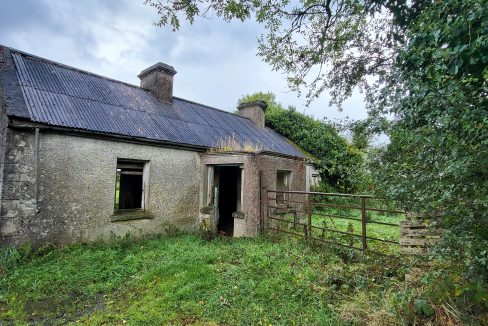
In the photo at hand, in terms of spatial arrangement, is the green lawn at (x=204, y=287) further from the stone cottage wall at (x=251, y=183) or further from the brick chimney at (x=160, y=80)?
the brick chimney at (x=160, y=80)

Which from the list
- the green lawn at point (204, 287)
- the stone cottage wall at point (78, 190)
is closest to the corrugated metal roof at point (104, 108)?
the stone cottage wall at point (78, 190)

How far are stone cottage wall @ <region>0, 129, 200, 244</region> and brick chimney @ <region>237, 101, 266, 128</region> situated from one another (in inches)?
310

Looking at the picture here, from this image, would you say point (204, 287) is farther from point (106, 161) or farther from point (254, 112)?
point (254, 112)

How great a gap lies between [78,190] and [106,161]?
1013 millimetres

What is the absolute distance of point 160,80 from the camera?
38.1ft

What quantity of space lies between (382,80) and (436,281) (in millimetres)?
4259

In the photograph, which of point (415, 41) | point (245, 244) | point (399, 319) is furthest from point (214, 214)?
point (415, 41)

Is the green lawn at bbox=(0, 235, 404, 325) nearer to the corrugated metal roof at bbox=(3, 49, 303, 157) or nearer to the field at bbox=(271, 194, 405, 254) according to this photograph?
the field at bbox=(271, 194, 405, 254)

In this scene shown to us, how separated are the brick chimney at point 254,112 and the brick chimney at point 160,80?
5.45m

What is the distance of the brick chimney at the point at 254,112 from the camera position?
52.7 feet

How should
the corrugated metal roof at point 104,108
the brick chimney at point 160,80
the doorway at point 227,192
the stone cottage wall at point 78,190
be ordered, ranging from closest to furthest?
1. the stone cottage wall at point 78,190
2. the corrugated metal roof at point 104,108
3. the brick chimney at point 160,80
4. the doorway at point 227,192

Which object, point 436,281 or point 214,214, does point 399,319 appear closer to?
point 436,281

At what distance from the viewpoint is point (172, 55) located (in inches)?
527

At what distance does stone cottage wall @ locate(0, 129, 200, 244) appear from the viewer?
6.04 meters
